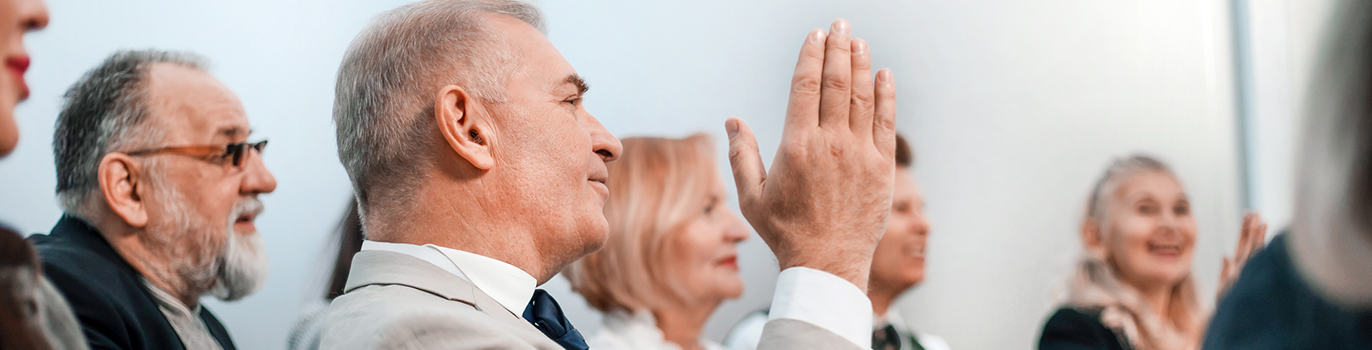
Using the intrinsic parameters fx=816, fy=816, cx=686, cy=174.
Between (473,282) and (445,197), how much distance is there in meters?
0.09

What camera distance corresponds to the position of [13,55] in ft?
2.15

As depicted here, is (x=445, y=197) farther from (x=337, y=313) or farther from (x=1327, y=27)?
(x=1327, y=27)

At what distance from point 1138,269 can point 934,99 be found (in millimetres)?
759

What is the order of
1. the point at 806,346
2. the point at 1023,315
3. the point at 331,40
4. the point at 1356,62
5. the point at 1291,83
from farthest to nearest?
the point at 1291,83, the point at 1023,315, the point at 331,40, the point at 806,346, the point at 1356,62

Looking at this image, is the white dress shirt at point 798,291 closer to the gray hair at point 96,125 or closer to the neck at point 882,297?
the gray hair at point 96,125

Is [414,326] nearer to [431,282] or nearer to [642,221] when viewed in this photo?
[431,282]

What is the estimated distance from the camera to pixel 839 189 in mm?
708

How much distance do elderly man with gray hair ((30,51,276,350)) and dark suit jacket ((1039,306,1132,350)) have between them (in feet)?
6.15

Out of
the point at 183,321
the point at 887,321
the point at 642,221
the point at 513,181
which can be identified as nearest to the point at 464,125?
the point at 513,181

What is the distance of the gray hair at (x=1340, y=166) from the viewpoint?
0.52 m

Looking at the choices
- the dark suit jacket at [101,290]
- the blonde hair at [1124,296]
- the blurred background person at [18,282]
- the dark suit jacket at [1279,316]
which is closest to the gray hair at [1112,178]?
the blonde hair at [1124,296]

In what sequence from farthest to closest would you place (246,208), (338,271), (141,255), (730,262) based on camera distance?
(730,262) → (338,271) → (246,208) → (141,255)

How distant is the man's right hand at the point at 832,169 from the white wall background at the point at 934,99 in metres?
1.23

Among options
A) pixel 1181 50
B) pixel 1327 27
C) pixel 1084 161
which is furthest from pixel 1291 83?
pixel 1327 27
